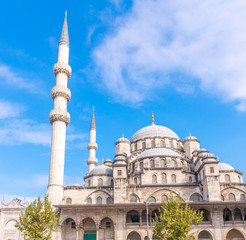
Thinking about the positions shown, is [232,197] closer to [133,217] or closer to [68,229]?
[133,217]

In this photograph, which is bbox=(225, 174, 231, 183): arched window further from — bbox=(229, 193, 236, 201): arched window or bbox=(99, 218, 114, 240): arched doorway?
bbox=(99, 218, 114, 240): arched doorway

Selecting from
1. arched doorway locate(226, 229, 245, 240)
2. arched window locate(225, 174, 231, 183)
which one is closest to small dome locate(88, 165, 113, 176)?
arched window locate(225, 174, 231, 183)

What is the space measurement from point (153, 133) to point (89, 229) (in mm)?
17469

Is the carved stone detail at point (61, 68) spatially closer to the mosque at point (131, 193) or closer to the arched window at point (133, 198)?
the mosque at point (131, 193)

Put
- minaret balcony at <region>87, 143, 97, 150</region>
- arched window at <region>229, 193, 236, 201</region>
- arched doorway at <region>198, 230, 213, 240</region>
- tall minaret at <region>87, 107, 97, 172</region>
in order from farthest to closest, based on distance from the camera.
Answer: minaret balcony at <region>87, 143, 97, 150</region> → tall minaret at <region>87, 107, 97, 172</region> → arched window at <region>229, 193, 236, 201</region> → arched doorway at <region>198, 230, 213, 240</region>

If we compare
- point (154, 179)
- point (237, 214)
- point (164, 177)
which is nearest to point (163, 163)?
point (164, 177)

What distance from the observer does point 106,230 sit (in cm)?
2792

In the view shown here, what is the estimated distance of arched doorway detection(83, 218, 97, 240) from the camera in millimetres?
27614

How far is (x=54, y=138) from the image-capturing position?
3122 cm

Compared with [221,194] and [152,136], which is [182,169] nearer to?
[221,194]

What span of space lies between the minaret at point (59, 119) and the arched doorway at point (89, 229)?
11.5ft

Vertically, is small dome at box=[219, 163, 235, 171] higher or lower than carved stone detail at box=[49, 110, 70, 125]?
lower

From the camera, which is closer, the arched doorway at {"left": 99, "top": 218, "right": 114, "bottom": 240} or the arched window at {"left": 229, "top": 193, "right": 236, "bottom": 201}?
the arched doorway at {"left": 99, "top": 218, "right": 114, "bottom": 240}

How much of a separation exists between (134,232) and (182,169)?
8.94m
